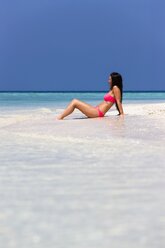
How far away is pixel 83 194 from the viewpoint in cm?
303

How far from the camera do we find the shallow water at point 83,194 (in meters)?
2.22

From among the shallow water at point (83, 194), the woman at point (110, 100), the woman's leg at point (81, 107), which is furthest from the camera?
the woman's leg at point (81, 107)

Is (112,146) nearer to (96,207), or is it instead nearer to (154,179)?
(154,179)

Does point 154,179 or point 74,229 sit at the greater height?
point 74,229

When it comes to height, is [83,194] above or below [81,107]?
above

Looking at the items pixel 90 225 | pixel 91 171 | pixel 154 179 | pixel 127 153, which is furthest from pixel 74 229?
pixel 127 153

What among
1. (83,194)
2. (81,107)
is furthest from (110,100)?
(83,194)

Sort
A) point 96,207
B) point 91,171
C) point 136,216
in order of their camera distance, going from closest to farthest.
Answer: point 136,216, point 96,207, point 91,171

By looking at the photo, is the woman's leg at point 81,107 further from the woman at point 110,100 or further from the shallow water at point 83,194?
the shallow water at point 83,194

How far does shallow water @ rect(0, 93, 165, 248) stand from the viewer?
2.22m

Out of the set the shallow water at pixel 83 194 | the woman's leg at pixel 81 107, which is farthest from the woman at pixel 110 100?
the shallow water at pixel 83 194

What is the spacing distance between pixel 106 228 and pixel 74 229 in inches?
5.7

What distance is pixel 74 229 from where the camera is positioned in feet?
7.63

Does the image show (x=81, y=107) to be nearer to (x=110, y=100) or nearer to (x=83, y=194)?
(x=110, y=100)
